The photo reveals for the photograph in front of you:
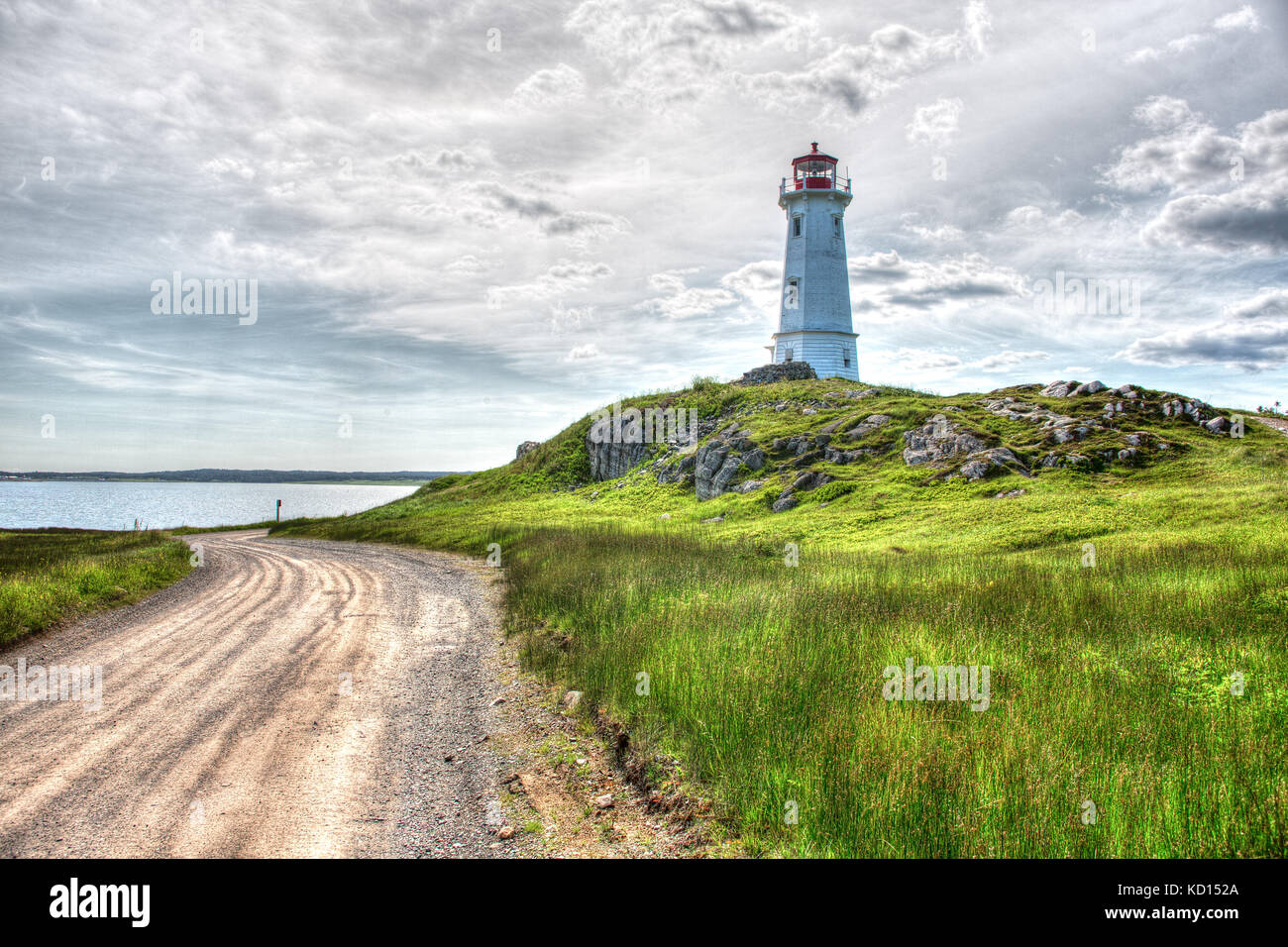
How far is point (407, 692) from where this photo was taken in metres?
9.94

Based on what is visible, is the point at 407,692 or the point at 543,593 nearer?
the point at 407,692

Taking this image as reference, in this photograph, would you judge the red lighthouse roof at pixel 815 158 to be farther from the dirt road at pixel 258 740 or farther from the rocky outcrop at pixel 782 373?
the dirt road at pixel 258 740

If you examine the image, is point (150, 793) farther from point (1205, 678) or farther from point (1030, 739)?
point (1205, 678)

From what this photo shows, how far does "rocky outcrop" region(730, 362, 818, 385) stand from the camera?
180 feet

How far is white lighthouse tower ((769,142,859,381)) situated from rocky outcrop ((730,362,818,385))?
34.4 inches

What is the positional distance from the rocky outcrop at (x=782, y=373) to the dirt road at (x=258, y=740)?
144ft

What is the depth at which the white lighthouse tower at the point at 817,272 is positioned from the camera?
54.8 metres

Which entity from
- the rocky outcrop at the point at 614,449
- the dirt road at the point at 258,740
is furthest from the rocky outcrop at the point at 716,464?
the dirt road at the point at 258,740

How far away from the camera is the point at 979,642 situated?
365 inches

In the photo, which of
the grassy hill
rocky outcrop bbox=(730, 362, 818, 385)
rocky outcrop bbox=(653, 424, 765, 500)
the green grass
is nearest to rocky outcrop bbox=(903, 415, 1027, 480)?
the grassy hill

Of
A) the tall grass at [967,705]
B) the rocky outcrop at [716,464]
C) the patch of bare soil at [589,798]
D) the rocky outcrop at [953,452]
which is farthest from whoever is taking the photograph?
the rocky outcrop at [716,464]
